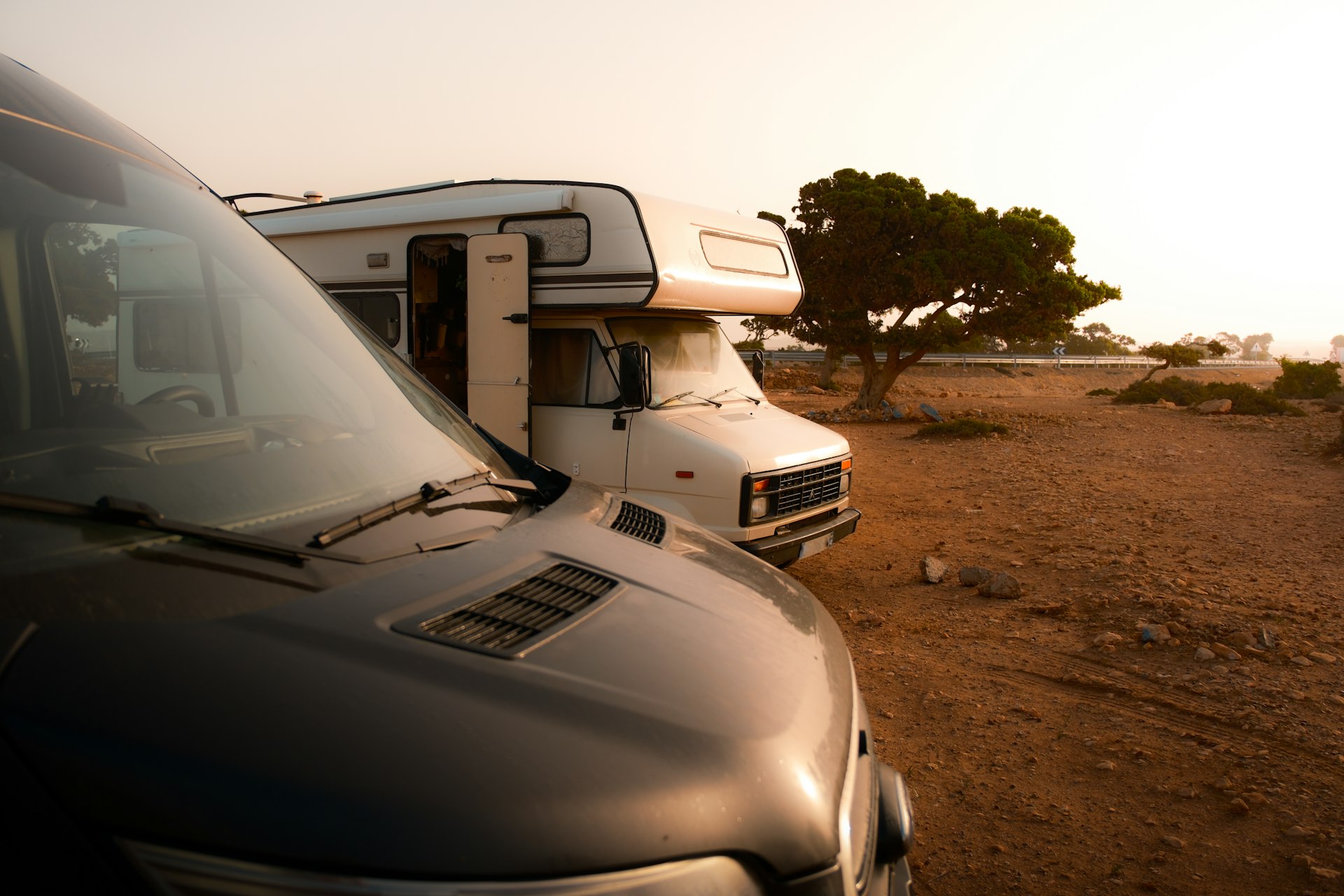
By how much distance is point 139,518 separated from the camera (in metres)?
1.51

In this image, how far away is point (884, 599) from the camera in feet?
23.5

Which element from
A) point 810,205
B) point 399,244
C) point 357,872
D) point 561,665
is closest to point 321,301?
point 561,665

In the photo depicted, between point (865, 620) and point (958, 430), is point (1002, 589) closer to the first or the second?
point (865, 620)

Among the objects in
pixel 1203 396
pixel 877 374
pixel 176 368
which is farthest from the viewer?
pixel 1203 396

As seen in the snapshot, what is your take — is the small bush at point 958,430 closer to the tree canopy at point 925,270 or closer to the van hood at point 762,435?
the tree canopy at point 925,270

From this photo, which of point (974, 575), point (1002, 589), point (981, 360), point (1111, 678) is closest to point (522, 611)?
point (1111, 678)

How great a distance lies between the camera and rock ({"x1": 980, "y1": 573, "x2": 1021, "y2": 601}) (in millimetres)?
7051

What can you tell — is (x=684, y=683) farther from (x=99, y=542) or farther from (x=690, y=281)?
(x=690, y=281)

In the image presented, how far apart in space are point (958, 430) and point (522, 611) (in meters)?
17.5

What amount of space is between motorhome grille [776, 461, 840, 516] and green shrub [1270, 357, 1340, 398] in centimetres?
2470

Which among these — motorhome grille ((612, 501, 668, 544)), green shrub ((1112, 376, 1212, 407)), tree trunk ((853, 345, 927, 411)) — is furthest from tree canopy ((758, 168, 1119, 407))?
motorhome grille ((612, 501, 668, 544))

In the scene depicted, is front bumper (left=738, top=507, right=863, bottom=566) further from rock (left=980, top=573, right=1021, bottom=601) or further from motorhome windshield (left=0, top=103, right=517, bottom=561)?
motorhome windshield (left=0, top=103, right=517, bottom=561)

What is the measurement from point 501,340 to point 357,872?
626 cm

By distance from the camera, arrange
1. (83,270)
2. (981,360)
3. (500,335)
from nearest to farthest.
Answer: (83,270) → (500,335) → (981,360)
